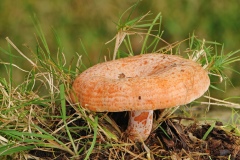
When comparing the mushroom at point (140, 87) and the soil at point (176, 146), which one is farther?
the soil at point (176, 146)

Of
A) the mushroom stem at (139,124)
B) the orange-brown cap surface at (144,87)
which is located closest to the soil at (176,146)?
the mushroom stem at (139,124)

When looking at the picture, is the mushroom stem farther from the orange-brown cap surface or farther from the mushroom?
the orange-brown cap surface

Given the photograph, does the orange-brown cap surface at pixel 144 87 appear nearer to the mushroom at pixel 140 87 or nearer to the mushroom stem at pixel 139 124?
the mushroom at pixel 140 87

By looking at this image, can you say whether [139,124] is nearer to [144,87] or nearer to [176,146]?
[176,146]

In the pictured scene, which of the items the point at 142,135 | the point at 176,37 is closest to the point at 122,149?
the point at 142,135

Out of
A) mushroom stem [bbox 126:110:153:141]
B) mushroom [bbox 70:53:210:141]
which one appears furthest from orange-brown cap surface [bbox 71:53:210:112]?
mushroom stem [bbox 126:110:153:141]

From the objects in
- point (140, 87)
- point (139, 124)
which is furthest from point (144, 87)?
point (139, 124)

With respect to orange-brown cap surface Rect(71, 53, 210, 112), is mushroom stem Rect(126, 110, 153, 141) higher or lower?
lower
